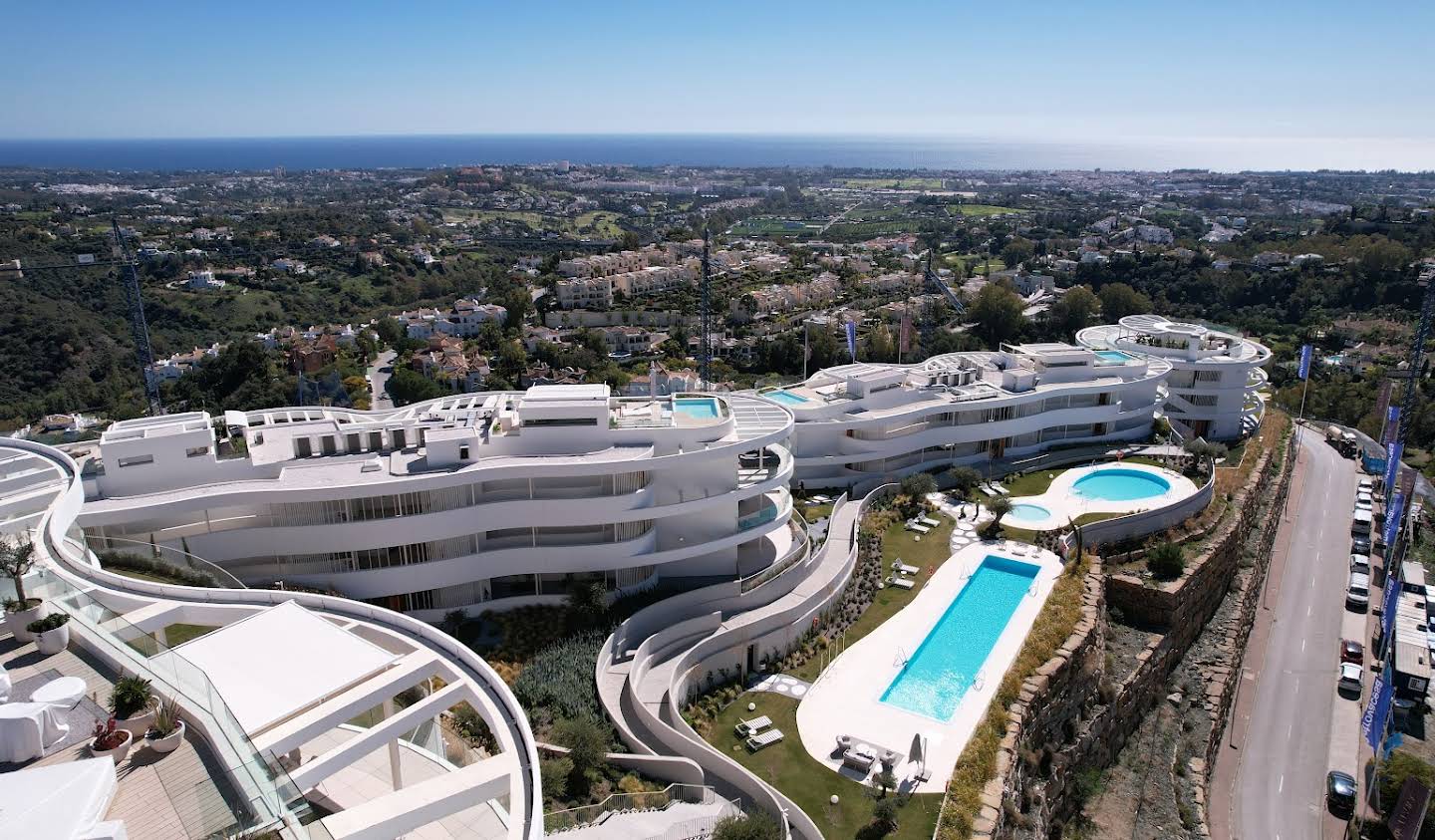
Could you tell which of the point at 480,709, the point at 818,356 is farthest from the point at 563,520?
the point at 818,356

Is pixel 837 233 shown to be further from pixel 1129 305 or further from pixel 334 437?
pixel 334 437

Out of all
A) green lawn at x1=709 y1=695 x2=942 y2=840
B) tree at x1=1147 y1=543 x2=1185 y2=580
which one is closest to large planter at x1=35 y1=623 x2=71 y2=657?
green lawn at x1=709 y1=695 x2=942 y2=840

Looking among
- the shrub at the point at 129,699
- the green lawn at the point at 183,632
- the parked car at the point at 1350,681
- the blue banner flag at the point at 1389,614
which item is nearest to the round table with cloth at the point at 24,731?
the shrub at the point at 129,699

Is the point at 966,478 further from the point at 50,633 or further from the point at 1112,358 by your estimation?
the point at 50,633

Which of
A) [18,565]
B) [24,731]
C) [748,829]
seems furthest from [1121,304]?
[24,731]

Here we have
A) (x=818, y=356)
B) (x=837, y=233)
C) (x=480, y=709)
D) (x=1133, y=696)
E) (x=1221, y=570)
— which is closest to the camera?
(x=480, y=709)
